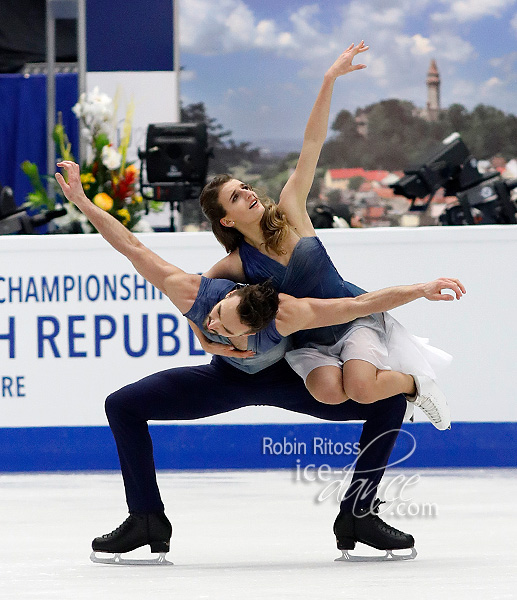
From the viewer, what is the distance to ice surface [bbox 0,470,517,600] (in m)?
2.41

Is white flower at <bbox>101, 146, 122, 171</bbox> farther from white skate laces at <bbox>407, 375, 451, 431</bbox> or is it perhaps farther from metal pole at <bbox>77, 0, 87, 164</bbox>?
white skate laces at <bbox>407, 375, 451, 431</bbox>

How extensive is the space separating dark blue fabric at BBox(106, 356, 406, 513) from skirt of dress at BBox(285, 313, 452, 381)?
9cm

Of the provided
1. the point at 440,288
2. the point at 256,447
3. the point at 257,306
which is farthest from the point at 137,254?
the point at 256,447

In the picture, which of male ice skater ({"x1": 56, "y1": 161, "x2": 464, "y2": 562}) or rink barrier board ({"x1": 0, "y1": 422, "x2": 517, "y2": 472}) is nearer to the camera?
male ice skater ({"x1": 56, "y1": 161, "x2": 464, "y2": 562})

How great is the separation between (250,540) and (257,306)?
88cm

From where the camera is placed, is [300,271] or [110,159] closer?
[300,271]

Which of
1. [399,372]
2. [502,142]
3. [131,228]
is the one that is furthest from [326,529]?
[502,142]

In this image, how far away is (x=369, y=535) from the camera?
110 inches

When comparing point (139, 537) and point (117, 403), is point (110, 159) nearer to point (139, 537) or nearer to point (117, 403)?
point (117, 403)

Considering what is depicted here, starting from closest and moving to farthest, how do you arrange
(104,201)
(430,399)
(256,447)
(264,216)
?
(264,216) < (430,399) < (256,447) < (104,201)

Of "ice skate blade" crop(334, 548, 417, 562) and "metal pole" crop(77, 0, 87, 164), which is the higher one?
"metal pole" crop(77, 0, 87, 164)

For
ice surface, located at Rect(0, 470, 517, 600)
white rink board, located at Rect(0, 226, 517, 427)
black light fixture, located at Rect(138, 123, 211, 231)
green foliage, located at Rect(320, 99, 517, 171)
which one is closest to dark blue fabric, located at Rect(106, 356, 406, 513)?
ice surface, located at Rect(0, 470, 517, 600)

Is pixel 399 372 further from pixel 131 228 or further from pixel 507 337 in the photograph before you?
pixel 131 228

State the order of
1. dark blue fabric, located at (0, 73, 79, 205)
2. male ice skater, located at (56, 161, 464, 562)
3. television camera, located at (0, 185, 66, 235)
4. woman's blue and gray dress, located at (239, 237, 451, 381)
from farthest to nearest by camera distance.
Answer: dark blue fabric, located at (0, 73, 79, 205) → television camera, located at (0, 185, 66, 235) → woman's blue and gray dress, located at (239, 237, 451, 381) → male ice skater, located at (56, 161, 464, 562)
